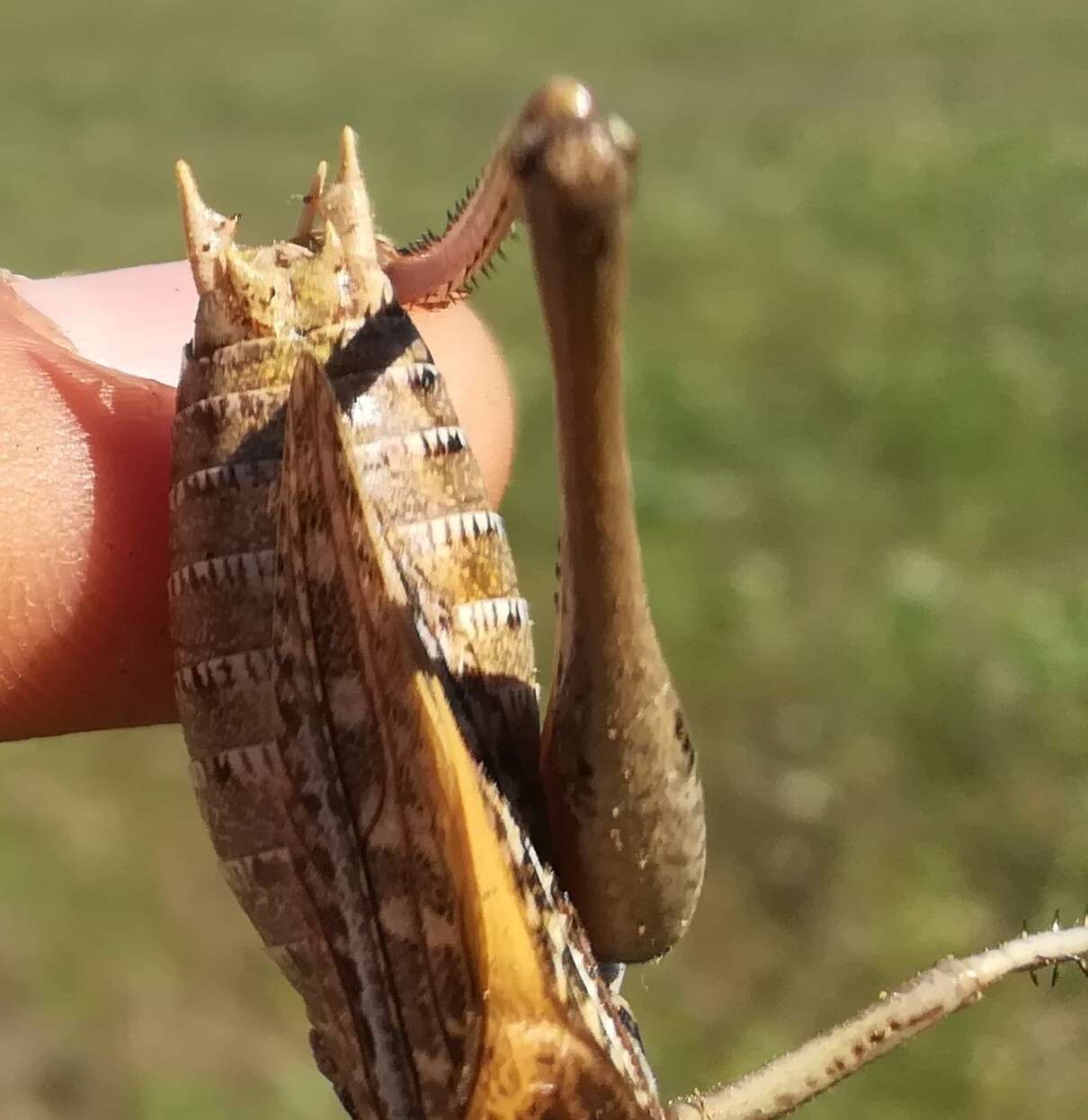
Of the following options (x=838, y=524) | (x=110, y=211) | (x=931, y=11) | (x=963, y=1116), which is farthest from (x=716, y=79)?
(x=963, y=1116)

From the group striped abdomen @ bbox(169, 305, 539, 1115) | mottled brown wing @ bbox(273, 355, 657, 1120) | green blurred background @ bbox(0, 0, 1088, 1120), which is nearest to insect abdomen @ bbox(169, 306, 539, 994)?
striped abdomen @ bbox(169, 305, 539, 1115)

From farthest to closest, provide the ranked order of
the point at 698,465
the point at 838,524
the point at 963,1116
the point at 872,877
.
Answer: the point at 698,465 → the point at 838,524 → the point at 872,877 → the point at 963,1116

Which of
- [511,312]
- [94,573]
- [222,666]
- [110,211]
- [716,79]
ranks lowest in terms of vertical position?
[222,666]


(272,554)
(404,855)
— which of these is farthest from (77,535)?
(404,855)

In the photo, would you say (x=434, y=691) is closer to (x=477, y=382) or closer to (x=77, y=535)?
(x=77, y=535)

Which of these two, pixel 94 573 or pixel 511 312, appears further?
pixel 511 312

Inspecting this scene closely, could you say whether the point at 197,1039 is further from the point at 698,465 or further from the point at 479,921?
the point at 698,465

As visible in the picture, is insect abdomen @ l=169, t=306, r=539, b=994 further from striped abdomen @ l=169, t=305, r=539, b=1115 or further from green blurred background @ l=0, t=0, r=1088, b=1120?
green blurred background @ l=0, t=0, r=1088, b=1120

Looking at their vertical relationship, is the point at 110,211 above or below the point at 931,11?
below
